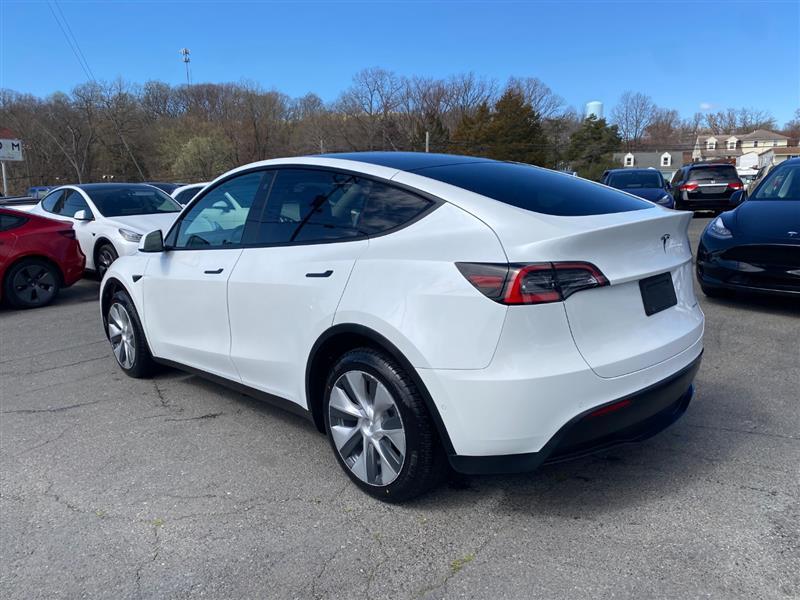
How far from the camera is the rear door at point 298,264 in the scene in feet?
9.77

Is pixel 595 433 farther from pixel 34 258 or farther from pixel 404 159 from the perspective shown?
Result: pixel 34 258

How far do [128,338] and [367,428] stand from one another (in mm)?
2839

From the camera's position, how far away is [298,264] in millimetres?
3217

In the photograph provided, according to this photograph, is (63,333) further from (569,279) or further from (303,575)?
(569,279)

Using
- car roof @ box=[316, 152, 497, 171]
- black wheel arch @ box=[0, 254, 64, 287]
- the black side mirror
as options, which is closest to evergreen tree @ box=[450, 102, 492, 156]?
black wheel arch @ box=[0, 254, 64, 287]

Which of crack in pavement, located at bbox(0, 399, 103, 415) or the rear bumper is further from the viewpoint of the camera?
crack in pavement, located at bbox(0, 399, 103, 415)

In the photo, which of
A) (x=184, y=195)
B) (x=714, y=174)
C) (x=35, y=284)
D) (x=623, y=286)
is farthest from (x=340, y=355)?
(x=714, y=174)

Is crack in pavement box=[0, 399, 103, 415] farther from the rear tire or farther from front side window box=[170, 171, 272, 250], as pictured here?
the rear tire

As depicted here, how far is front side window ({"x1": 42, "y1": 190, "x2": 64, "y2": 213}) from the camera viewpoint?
1087 cm

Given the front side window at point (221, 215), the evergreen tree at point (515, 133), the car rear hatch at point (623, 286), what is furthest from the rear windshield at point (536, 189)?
the evergreen tree at point (515, 133)

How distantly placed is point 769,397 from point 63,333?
6.78 m

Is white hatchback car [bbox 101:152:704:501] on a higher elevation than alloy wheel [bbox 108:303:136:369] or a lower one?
higher

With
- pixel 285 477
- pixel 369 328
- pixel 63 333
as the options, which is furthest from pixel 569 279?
pixel 63 333

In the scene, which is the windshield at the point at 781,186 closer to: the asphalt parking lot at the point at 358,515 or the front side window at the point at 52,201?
the asphalt parking lot at the point at 358,515
